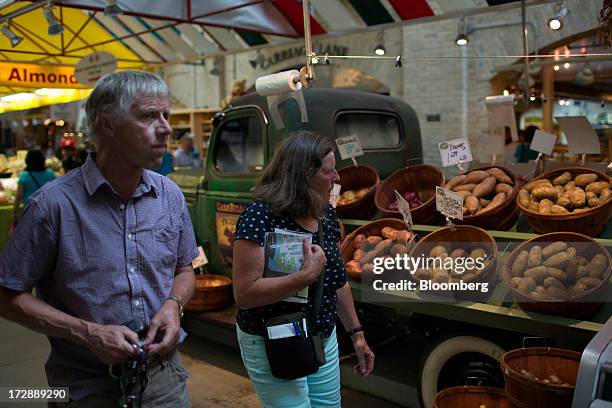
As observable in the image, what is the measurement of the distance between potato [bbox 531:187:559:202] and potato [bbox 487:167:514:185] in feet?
1.11

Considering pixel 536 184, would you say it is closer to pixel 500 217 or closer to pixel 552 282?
pixel 500 217

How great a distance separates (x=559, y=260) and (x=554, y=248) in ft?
0.32

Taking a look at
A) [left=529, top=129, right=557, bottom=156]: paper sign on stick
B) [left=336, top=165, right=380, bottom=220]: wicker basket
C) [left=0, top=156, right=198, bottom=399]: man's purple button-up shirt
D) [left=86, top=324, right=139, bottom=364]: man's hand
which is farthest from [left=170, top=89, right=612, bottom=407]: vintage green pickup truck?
[left=86, top=324, right=139, bottom=364]: man's hand

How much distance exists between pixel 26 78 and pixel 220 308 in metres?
5.11

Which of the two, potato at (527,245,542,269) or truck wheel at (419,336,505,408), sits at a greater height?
potato at (527,245,542,269)

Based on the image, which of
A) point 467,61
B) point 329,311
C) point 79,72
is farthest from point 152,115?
point 467,61

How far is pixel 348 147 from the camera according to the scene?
4.61 meters

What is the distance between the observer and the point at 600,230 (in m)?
3.24

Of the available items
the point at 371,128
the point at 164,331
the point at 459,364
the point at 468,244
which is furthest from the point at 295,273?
the point at 371,128

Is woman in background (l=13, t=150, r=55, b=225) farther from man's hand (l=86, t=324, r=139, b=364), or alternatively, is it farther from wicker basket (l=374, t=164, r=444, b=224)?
man's hand (l=86, t=324, r=139, b=364)

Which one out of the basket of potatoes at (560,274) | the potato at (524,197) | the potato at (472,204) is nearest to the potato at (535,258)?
the basket of potatoes at (560,274)

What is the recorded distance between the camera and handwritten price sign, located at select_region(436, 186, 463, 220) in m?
3.42

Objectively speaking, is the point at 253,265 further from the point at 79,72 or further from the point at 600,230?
the point at 79,72

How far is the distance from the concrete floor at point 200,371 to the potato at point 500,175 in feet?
5.60
